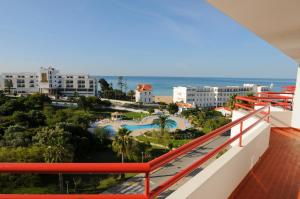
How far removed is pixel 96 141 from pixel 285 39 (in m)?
24.6

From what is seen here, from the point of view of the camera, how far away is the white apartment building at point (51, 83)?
6781 cm

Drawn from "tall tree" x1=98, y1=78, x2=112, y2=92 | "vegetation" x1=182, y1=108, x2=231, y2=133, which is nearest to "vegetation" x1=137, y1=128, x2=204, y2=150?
"vegetation" x1=182, y1=108, x2=231, y2=133

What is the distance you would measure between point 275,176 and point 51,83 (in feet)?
240

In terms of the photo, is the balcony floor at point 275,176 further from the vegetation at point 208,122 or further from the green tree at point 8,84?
the green tree at point 8,84

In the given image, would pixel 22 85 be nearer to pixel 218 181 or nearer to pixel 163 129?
pixel 163 129

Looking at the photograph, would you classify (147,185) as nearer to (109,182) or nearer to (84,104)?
(109,182)

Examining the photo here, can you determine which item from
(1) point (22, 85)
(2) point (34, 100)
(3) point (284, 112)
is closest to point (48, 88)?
(1) point (22, 85)

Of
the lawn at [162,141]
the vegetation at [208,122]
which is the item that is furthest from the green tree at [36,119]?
the vegetation at [208,122]

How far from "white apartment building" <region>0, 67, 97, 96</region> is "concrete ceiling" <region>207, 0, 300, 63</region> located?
226ft

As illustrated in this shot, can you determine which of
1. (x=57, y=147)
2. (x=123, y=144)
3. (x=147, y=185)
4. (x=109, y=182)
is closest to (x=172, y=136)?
(x=123, y=144)

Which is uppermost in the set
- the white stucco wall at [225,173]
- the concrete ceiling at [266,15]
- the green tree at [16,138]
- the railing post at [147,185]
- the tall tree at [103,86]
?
the concrete ceiling at [266,15]

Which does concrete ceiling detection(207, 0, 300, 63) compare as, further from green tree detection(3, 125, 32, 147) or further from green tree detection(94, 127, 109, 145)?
green tree detection(94, 127, 109, 145)

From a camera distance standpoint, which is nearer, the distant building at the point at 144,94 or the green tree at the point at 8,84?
the distant building at the point at 144,94

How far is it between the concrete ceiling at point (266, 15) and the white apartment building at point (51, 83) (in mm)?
68766
